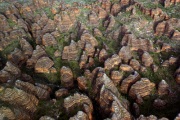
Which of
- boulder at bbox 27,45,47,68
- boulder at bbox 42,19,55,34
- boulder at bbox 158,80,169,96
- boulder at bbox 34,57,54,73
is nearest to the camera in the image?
boulder at bbox 158,80,169,96

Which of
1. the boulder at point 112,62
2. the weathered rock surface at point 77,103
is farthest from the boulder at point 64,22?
the weathered rock surface at point 77,103

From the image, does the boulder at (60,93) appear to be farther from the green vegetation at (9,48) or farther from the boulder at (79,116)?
the green vegetation at (9,48)

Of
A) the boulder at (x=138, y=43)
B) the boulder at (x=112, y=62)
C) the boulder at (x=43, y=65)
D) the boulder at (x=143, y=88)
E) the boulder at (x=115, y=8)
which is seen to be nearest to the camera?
the boulder at (x=143, y=88)

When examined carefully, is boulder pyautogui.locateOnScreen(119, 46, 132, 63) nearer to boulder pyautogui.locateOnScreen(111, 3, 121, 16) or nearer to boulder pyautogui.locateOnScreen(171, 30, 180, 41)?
boulder pyautogui.locateOnScreen(171, 30, 180, 41)

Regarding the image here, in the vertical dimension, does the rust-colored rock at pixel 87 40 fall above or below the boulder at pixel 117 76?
above

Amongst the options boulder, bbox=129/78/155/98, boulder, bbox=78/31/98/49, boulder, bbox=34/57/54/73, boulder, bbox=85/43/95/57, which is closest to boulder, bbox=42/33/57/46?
boulder, bbox=78/31/98/49

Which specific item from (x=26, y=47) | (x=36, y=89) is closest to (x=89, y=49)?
(x=26, y=47)

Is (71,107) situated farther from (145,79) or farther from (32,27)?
(32,27)

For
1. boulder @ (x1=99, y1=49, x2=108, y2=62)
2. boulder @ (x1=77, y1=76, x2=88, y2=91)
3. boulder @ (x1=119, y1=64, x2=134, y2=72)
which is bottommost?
boulder @ (x1=77, y1=76, x2=88, y2=91)

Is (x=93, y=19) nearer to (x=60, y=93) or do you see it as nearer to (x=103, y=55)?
(x=103, y=55)

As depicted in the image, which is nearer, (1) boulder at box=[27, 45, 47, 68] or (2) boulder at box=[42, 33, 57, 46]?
(1) boulder at box=[27, 45, 47, 68]
